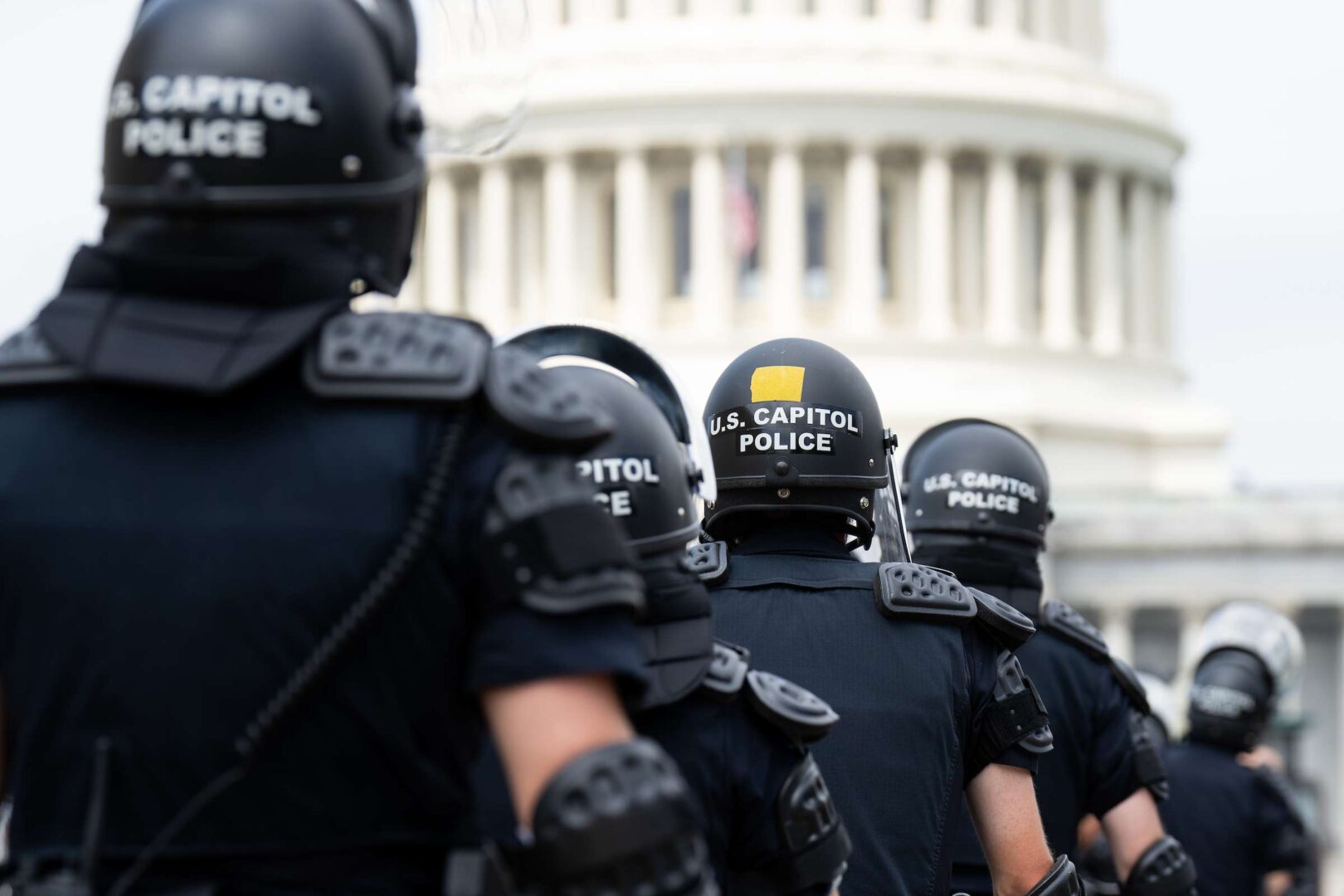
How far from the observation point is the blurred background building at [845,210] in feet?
235

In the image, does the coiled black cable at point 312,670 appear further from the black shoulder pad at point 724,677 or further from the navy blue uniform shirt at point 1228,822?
the navy blue uniform shirt at point 1228,822

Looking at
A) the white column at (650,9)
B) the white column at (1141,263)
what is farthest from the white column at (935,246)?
the white column at (650,9)

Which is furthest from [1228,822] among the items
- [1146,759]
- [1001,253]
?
[1001,253]

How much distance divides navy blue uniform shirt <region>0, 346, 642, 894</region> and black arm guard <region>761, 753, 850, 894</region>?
1263 millimetres

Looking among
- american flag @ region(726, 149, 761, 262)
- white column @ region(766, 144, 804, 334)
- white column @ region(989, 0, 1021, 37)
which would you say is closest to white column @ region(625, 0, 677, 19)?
american flag @ region(726, 149, 761, 262)

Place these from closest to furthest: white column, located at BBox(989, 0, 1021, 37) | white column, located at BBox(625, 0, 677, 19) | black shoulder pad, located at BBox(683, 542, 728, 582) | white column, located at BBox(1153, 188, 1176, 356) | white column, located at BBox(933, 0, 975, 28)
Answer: black shoulder pad, located at BBox(683, 542, 728, 582), white column, located at BBox(625, 0, 677, 19), white column, located at BBox(933, 0, 975, 28), white column, located at BBox(989, 0, 1021, 37), white column, located at BBox(1153, 188, 1176, 356)

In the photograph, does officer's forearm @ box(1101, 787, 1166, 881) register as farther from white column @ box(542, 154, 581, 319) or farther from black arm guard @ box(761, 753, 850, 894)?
white column @ box(542, 154, 581, 319)

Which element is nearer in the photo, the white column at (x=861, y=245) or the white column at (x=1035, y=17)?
the white column at (x=861, y=245)

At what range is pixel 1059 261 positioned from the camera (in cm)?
7388

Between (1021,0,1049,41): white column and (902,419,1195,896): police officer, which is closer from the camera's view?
(902,419,1195,896): police officer

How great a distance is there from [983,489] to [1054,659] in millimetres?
729

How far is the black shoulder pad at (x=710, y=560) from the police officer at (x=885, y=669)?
0.7 inches

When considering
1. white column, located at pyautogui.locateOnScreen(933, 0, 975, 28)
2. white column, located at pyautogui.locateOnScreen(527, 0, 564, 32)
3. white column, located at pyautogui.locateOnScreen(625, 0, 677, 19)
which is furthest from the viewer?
white column, located at pyautogui.locateOnScreen(527, 0, 564, 32)

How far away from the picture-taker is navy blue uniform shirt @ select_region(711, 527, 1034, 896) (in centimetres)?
573
